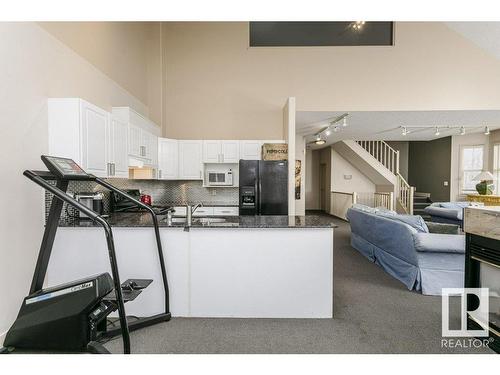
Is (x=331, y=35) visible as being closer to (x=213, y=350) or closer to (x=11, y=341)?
(x=213, y=350)

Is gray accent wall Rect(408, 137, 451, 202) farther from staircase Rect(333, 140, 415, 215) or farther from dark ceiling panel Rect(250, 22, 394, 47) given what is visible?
dark ceiling panel Rect(250, 22, 394, 47)

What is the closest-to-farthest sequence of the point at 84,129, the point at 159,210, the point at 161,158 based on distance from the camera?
the point at 84,129
the point at 159,210
the point at 161,158

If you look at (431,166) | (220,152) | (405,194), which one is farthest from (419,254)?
(431,166)

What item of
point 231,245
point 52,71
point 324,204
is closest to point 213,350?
point 231,245

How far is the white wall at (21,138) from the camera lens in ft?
7.25

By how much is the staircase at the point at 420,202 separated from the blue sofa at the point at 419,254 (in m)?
5.86

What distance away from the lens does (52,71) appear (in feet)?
8.92

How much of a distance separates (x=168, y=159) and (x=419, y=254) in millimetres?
4195

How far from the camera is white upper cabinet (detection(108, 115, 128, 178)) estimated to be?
10.3ft

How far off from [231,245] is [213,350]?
0.92 metres

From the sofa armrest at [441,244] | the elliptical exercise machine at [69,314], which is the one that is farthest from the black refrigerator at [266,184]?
the elliptical exercise machine at [69,314]

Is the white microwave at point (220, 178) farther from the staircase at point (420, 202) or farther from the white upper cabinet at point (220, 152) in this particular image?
the staircase at point (420, 202)

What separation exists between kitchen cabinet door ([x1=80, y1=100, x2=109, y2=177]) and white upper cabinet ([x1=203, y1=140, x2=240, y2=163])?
226 cm

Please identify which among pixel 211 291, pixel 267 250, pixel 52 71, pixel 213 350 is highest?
pixel 52 71
